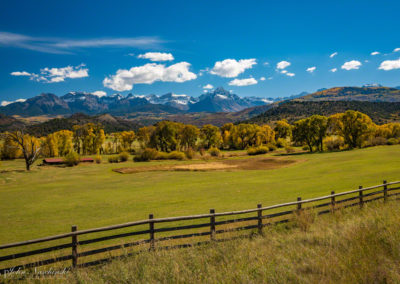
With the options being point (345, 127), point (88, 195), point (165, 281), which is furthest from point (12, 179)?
point (345, 127)

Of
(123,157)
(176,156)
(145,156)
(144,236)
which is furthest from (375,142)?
(144,236)

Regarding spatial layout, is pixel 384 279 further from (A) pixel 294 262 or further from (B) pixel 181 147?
(B) pixel 181 147

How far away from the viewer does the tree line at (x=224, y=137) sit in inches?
2883

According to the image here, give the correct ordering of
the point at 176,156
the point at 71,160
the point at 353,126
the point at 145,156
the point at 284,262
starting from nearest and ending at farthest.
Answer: the point at 284,262
the point at 71,160
the point at 353,126
the point at 145,156
the point at 176,156

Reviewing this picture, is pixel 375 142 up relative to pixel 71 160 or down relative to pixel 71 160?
up

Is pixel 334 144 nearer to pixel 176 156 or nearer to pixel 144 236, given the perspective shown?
pixel 176 156

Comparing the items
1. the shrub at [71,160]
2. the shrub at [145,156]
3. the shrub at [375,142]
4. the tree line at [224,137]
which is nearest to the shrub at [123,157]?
the shrub at [145,156]

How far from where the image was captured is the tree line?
73225mm

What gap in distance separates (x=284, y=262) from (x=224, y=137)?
108 m

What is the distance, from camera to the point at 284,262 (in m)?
7.54

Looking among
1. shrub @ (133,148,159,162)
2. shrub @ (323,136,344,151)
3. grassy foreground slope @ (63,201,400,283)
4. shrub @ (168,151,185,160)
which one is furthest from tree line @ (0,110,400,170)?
grassy foreground slope @ (63,201,400,283)

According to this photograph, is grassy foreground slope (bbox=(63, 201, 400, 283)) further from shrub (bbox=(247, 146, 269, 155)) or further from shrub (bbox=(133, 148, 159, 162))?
shrub (bbox=(247, 146, 269, 155))

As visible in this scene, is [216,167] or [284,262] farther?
[216,167]

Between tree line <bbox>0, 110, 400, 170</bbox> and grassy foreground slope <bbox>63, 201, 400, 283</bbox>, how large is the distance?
196ft
